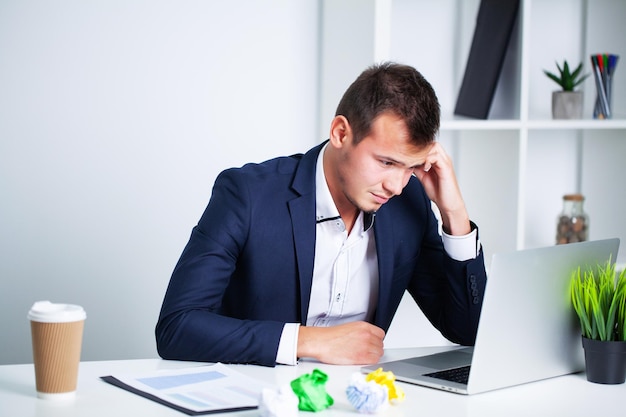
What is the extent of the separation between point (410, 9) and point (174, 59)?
84 cm

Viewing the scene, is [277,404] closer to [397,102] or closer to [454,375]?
[454,375]

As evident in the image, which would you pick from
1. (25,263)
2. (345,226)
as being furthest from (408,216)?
(25,263)

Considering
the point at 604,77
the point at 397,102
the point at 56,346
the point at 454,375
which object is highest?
the point at 604,77

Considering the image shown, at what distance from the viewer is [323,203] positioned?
1.99m

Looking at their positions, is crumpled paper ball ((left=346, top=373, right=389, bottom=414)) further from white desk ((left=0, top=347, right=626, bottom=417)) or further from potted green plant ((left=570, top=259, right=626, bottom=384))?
potted green plant ((left=570, top=259, right=626, bottom=384))

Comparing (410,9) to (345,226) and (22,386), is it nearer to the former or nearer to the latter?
(345,226)

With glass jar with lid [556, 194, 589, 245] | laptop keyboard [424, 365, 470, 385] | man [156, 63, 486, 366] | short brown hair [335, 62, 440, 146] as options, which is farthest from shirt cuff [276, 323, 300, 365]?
glass jar with lid [556, 194, 589, 245]

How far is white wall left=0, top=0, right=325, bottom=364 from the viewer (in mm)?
2715

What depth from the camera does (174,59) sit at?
2814 millimetres

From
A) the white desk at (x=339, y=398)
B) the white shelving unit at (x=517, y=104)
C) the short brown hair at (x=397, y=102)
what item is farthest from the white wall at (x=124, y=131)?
the white desk at (x=339, y=398)

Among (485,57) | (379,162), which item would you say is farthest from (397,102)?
(485,57)

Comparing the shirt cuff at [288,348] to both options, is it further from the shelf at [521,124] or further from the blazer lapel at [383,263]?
the shelf at [521,124]

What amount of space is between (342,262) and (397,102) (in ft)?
1.37

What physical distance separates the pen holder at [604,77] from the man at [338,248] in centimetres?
109
